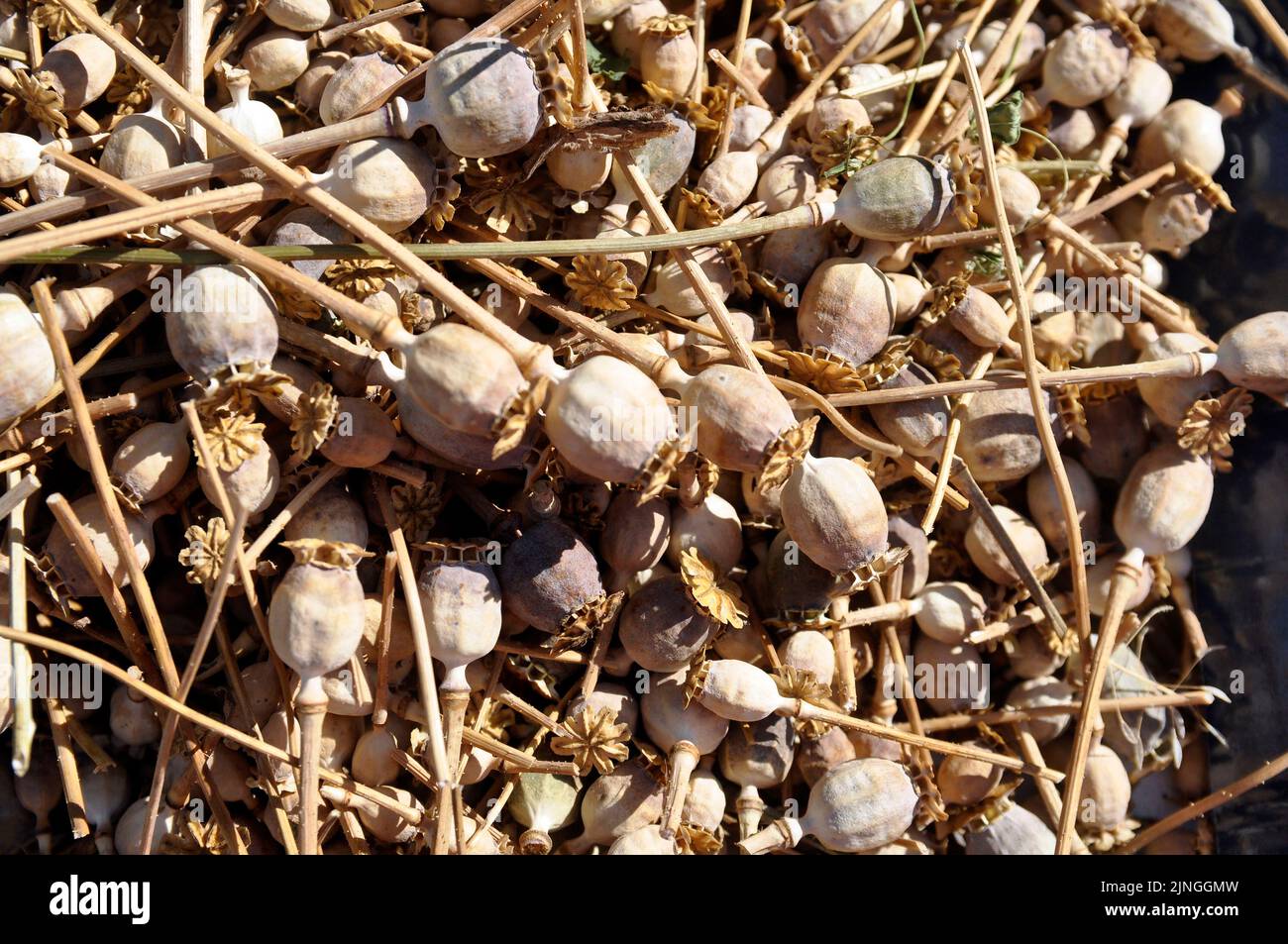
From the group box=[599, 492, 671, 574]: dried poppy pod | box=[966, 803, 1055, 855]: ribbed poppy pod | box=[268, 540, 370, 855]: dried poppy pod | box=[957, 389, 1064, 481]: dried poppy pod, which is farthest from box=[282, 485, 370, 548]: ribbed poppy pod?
box=[966, 803, 1055, 855]: ribbed poppy pod

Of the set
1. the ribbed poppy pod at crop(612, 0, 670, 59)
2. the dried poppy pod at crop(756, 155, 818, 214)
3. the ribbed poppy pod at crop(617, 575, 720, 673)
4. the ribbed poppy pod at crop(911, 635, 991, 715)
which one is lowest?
the ribbed poppy pod at crop(911, 635, 991, 715)

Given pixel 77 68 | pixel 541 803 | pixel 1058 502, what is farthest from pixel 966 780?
pixel 77 68

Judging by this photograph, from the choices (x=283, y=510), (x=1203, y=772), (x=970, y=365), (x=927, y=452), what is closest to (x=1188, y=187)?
(x=970, y=365)

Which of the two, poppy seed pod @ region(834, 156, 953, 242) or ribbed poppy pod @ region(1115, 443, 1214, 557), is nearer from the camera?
poppy seed pod @ region(834, 156, 953, 242)

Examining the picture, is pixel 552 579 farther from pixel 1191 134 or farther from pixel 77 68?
pixel 1191 134

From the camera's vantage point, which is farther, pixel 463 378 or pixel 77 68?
pixel 77 68

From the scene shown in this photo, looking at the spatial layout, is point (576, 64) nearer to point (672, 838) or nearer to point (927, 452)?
point (927, 452)

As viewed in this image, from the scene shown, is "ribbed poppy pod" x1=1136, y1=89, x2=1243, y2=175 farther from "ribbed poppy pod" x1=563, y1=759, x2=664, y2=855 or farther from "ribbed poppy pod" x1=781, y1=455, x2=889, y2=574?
"ribbed poppy pod" x1=563, y1=759, x2=664, y2=855

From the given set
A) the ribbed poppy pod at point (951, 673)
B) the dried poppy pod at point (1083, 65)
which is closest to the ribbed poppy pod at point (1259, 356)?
the dried poppy pod at point (1083, 65)
